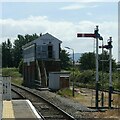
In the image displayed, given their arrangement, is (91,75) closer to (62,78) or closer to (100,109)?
(62,78)

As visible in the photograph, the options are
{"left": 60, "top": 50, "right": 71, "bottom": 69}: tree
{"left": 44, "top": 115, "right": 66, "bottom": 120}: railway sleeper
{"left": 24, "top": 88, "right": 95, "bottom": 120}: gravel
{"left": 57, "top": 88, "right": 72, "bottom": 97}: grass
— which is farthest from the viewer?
{"left": 60, "top": 50, "right": 71, "bottom": 69}: tree

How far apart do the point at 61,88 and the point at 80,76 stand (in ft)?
84.0

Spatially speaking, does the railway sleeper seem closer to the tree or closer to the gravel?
the gravel

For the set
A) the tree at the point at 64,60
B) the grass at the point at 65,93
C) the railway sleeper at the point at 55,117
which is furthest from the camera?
the tree at the point at 64,60

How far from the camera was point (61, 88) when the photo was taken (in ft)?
144

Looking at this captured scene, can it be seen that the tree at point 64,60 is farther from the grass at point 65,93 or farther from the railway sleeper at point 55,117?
the railway sleeper at point 55,117

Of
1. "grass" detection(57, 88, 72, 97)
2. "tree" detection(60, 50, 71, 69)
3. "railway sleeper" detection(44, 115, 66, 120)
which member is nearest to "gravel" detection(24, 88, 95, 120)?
"railway sleeper" detection(44, 115, 66, 120)

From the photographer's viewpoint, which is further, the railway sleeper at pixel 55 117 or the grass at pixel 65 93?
the grass at pixel 65 93

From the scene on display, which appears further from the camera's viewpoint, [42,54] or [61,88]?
[42,54]

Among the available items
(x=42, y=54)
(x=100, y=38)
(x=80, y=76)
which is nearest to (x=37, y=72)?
(x=42, y=54)

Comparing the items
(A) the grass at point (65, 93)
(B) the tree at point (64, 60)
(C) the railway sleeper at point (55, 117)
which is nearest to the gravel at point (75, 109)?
(C) the railway sleeper at point (55, 117)

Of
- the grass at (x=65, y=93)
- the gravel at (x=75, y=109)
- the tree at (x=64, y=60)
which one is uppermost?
the tree at (x=64, y=60)

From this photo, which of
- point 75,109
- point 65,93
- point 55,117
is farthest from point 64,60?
point 55,117

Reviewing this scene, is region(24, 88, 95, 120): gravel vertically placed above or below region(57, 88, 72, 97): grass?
above
